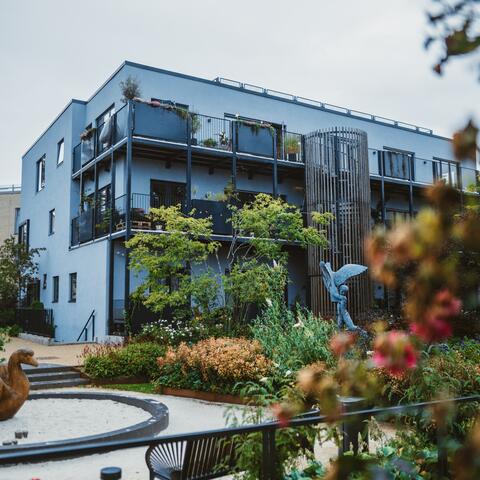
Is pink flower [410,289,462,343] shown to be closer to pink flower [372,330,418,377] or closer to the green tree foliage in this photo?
pink flower [372,330,418,377]

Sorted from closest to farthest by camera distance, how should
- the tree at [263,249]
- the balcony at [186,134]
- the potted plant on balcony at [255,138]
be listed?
the tree at [263,249]
the balcony at [186,134]
the potted plant on balcony at [255,138]

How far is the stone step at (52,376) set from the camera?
12211mm

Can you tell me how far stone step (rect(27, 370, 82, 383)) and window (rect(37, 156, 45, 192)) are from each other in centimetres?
1726

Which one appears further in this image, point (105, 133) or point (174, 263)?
point (105, 133)

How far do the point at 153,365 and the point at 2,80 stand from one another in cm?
1264

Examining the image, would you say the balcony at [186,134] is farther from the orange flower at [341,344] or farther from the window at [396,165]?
the orange flower at [341,344]

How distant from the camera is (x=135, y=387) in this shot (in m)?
11.8

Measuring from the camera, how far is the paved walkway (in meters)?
14.3

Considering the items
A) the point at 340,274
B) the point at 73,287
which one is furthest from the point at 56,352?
the point at 340,274

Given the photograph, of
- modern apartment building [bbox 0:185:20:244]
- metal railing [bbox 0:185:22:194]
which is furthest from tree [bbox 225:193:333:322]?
metal railing [bbox 0:185:22:194]

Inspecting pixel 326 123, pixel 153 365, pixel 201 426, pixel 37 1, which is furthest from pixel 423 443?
pixel 326 123

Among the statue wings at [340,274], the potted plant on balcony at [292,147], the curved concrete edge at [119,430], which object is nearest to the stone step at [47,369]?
the curved concrete edge at [119,430]

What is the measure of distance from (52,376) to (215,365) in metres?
4.20

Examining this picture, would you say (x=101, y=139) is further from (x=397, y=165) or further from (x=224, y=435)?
(x=224, y=435)
